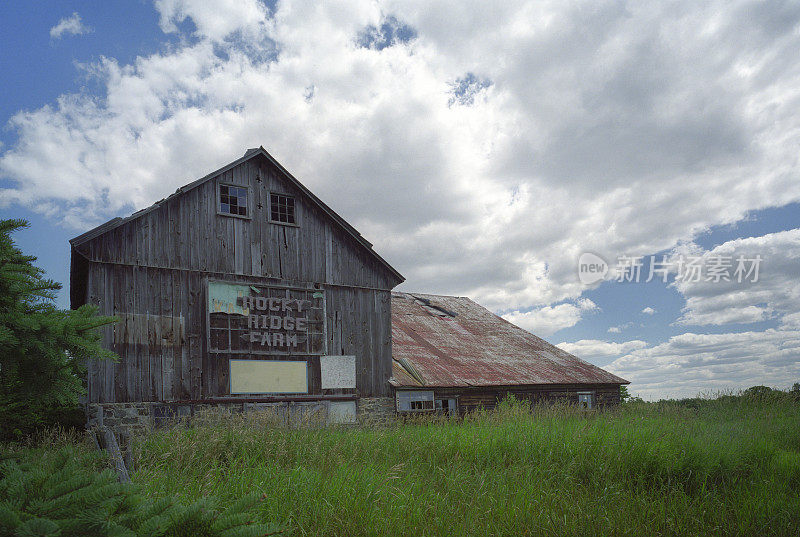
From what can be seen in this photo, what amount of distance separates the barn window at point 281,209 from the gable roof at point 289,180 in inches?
24.2

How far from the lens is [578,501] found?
7652 mm

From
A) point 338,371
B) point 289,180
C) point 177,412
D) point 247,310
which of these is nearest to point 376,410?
point 338,371

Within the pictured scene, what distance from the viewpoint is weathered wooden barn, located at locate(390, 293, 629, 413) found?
2308cm

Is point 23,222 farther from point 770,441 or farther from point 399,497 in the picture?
point 770,441

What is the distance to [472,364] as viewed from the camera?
2597 centimetres

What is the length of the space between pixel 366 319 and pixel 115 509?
59.6ft

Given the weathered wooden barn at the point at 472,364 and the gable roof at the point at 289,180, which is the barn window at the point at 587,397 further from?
the gable roof at the point at 289,180

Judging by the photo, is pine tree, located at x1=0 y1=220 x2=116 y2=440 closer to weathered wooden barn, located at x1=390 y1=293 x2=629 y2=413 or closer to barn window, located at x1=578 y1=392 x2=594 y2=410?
weathered wooden barn, located at x1=390 y1=293 x2=629 y2=413

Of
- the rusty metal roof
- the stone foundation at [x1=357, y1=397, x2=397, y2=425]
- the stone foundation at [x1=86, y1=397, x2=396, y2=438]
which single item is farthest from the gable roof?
the stone foundation at [x1=86, y1=397, x2=396, y2=438]

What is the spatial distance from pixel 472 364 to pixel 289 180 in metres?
11.6

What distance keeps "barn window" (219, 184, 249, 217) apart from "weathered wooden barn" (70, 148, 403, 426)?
4cm

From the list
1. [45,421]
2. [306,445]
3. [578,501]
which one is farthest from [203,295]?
[578,501]

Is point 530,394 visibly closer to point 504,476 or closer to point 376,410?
point 376,410

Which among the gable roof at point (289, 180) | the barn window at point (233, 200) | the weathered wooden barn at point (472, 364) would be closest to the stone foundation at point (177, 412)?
the weathered wooden barn at point (472, 364)
